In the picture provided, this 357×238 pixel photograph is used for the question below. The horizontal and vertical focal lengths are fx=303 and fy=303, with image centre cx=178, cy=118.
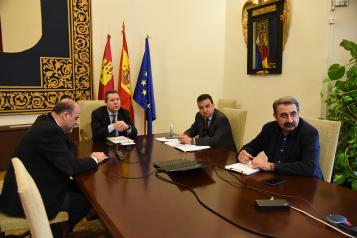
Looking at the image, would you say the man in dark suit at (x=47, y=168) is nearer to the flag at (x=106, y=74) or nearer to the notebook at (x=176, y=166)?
the notebook at (x=176, y=166)

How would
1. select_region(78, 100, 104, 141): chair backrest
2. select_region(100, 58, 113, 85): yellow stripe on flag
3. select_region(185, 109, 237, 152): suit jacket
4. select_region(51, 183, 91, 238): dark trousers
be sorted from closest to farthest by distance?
1. select_region(51, 183, 91, 238): dark trousers
2. select_region(185, 109, 237, 152): suit jacket
3. select_region(78, 100, 104, 141): chair backrest
4. select_region(100, 58, 113, 85): yellow stripe on flag

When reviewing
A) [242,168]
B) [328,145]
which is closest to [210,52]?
[328,145]

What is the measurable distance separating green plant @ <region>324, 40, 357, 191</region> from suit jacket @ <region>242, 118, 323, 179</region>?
0.87 meters

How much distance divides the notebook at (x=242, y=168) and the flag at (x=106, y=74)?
2.55 metres

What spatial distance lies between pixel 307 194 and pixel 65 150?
1350 millimetres

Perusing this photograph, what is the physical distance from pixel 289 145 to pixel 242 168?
40 centimetres

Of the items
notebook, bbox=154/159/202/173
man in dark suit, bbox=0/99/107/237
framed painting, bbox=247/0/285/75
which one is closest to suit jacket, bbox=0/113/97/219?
man in dark suit, bbox=0/99/107/237

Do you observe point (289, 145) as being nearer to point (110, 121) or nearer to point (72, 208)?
point (72, 208)

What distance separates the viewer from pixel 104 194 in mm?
1465

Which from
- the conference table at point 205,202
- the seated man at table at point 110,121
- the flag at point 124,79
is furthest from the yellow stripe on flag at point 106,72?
the conference table at point 205,202

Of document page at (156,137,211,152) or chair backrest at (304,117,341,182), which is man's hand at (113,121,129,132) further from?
chair backrest at (304,117,341,182)

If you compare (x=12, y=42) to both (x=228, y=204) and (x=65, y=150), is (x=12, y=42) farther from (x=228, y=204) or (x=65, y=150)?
(x=228, y=204)

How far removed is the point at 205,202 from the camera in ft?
4.44

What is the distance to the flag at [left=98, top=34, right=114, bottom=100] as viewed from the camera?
3994 millimetres
